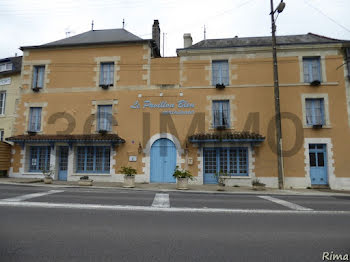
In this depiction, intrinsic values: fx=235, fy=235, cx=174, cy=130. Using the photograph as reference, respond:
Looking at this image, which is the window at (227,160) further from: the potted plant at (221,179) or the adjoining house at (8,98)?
the adjoining house at (8,98)

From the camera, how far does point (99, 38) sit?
16.9 meters

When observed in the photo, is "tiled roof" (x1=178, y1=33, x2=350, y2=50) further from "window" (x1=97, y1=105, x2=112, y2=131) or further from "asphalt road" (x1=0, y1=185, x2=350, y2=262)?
"asphalt road" (x1=0, y1=185, x2=350, y2=262)

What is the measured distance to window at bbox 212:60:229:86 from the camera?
14.8 m

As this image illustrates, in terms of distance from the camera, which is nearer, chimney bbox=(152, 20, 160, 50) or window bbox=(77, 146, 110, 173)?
window bbox=(77, 146, 110, 173)

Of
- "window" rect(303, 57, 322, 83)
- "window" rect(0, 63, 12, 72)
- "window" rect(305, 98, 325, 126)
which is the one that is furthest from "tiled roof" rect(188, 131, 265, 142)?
"window" rect(0, 63, 12, 72)

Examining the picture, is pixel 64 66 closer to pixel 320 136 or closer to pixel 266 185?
pixel 266 185

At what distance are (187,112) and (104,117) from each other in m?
5.34

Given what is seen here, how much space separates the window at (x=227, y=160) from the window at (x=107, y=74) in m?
7.73

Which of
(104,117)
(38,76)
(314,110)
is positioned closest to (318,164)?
(314,110)

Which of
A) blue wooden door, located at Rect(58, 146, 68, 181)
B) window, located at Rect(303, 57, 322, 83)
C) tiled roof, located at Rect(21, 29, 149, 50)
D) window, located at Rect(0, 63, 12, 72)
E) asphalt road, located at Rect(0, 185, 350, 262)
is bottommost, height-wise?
asphalt road, located at Rect(0, 185, 350, 262)

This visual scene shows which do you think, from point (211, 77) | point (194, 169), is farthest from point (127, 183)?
point (211, 77)

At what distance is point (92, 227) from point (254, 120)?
1169cm

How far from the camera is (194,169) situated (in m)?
13.9

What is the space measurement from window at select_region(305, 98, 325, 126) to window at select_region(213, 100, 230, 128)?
463cm
